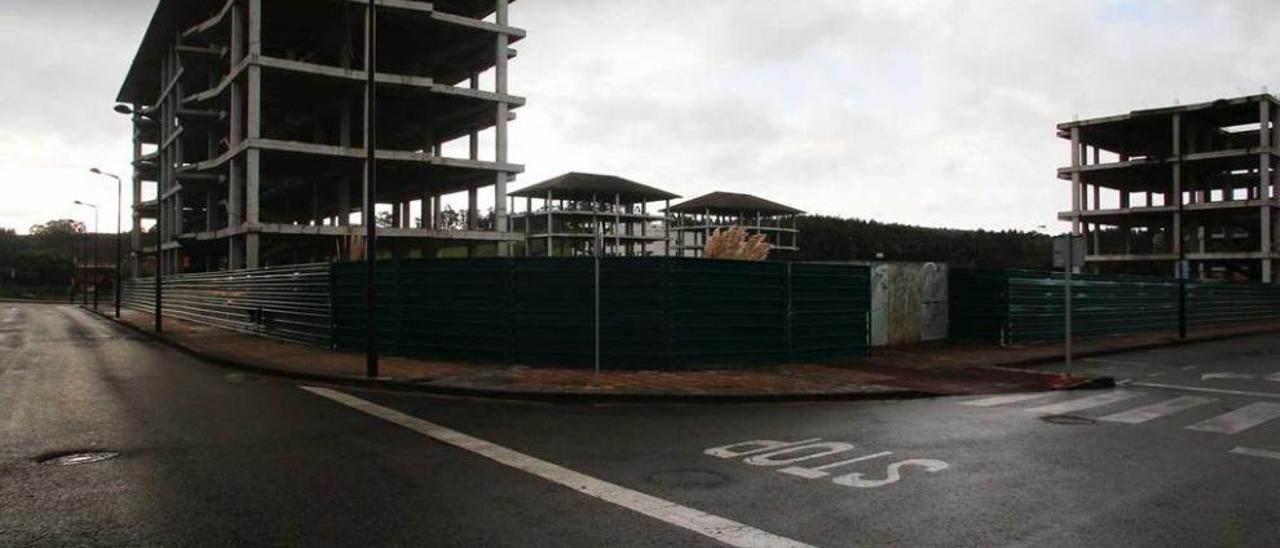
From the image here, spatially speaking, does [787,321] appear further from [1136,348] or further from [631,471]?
[1136,348]

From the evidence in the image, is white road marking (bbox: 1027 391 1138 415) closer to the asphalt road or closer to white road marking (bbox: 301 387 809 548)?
the asphalt road

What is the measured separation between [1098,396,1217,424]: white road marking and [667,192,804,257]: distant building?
88624mm

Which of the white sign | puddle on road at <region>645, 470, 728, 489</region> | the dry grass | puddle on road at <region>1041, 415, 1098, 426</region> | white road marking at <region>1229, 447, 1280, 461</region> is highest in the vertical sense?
the dry grass

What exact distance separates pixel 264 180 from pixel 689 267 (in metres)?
46.0

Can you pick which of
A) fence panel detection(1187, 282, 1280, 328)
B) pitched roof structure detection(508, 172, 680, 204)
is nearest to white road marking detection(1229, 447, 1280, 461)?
fence panel detection(1187, 282, 1280, 328)

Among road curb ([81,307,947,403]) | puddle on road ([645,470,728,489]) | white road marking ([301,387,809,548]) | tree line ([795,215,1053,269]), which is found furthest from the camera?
tree line ([795,215,1053,269])

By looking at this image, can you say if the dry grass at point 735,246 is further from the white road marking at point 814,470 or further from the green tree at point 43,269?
the green tree at point 43,269

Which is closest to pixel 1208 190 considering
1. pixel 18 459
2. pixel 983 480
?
pixel 983 480

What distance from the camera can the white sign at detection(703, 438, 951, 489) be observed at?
6616 mm

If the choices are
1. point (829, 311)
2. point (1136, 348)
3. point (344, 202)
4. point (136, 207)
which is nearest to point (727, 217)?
point (136, 207)

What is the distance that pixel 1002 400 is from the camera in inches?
457

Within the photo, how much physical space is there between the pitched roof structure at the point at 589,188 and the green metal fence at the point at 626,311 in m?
75.3

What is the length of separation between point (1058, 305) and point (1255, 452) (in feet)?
49.5

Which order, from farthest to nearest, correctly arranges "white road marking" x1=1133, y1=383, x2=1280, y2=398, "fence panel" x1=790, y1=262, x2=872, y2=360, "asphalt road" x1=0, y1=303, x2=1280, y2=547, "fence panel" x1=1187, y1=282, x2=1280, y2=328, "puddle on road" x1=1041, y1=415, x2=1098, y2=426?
"fence panel" x1=1187, y1=282, x2=1280, y2=328
"fence panel" x1=790, y1=262, x2=872, y2=360
"white road marking" x1=1133, y1=383, x2=1280, y2=398
"puddle on road" x1=1041, y1=415, x2=1098, y2=426
"asphalt road" x1=0, y1=303, x2=1280, y2=547
